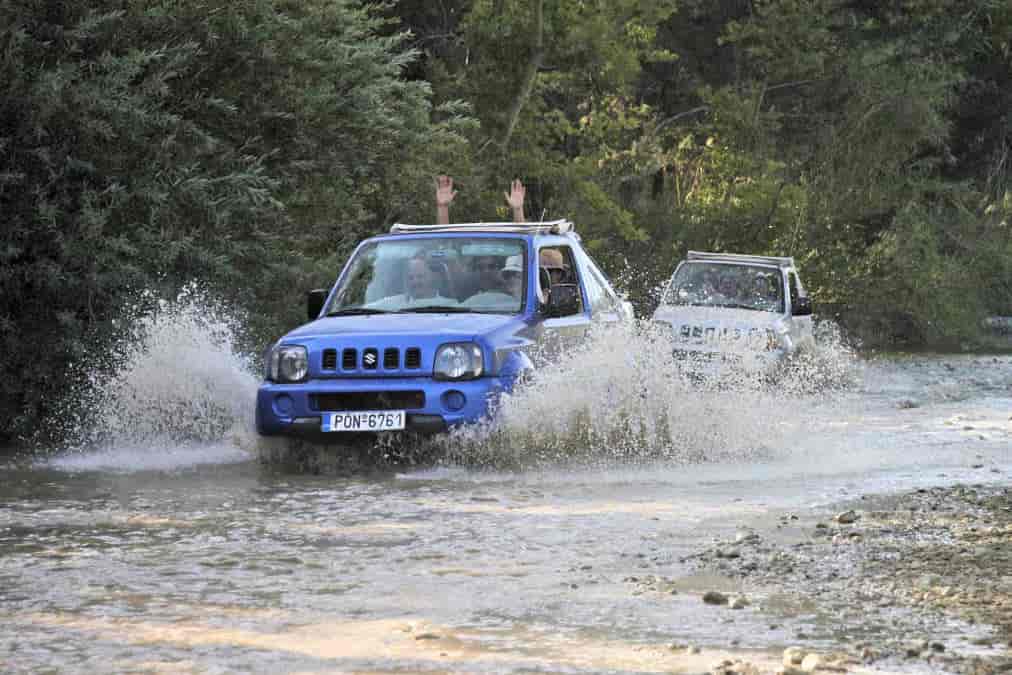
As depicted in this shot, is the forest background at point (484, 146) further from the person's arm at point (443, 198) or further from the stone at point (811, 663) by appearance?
the stone at point (811, 663)

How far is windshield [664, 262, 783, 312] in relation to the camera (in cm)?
2355

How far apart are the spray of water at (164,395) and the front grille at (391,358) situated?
234cm

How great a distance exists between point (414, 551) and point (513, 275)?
509 centimetres

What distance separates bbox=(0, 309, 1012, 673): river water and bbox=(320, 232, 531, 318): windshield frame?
75 centimetres

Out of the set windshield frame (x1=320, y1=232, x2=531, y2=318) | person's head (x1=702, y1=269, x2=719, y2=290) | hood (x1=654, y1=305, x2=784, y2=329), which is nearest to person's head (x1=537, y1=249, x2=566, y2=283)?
windshield frame (x1=320, y1=232, x2=531, y2=318)

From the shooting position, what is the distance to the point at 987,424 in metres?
18.2

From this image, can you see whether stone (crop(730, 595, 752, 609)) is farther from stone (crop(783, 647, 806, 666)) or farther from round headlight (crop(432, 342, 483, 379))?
round headlight (crop(432, 342, 483, 379))

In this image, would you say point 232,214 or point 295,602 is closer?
point 295,602

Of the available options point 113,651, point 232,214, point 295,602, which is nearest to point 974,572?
point 295,602

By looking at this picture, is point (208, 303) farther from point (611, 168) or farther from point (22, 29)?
point (611, 168)

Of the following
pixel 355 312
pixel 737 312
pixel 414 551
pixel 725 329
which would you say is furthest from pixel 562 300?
pixel 737 312

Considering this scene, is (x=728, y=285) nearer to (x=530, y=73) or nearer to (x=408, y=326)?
(x=408, y=326)

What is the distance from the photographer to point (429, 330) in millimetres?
13336

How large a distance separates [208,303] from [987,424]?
7.29 meters
